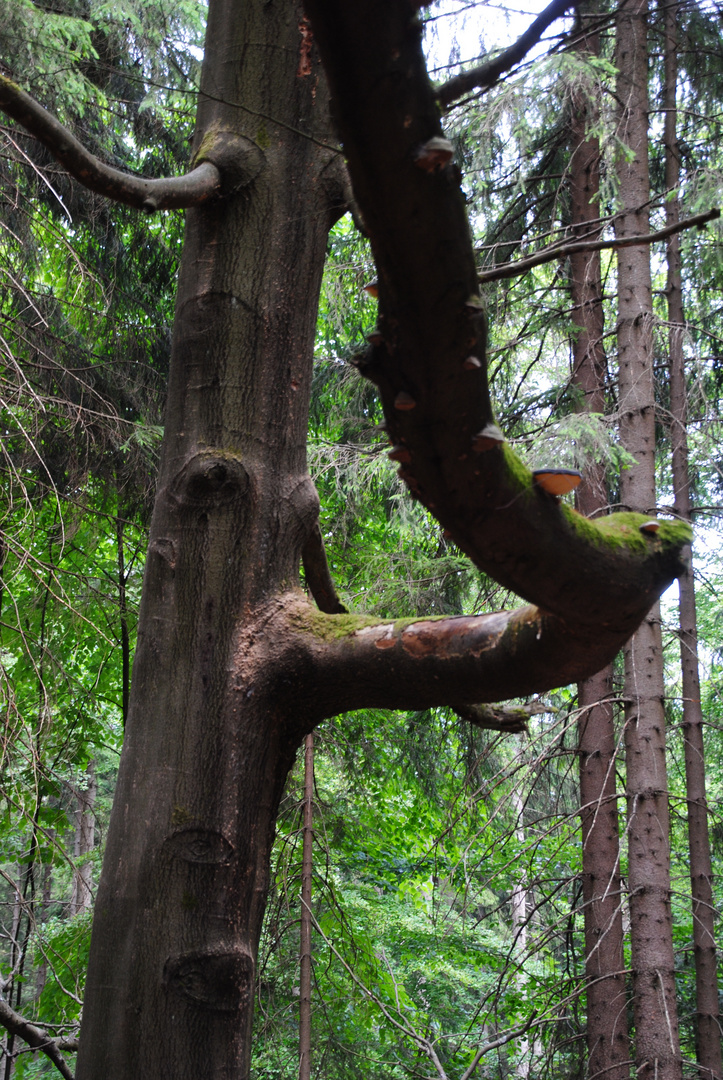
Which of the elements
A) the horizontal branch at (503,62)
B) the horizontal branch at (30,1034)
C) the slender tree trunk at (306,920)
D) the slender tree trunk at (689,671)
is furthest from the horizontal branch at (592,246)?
the slender tree trunk at (689,671)

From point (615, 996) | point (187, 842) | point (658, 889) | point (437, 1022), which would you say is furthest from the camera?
point (437, 1022)

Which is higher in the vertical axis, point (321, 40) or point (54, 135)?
point (54, 135)

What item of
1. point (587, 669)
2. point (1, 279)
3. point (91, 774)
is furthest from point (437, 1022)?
point (587, 669)

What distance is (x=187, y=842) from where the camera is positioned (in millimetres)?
1768

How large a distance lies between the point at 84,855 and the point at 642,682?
463cm

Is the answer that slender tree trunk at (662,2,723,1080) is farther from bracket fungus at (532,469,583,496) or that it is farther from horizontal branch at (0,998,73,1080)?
bracket fungus at (532,469,583,496)

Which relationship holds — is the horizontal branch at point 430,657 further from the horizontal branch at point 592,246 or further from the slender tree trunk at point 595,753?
the slender tree trunk at point 595,753

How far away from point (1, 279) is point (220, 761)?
3.47 meters

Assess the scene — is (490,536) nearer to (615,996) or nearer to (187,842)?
(187,842)

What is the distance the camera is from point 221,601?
6.29 ft

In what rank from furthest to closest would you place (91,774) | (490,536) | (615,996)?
(91,774) < (615,996) < (490,536)

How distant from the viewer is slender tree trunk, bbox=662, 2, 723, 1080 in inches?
245

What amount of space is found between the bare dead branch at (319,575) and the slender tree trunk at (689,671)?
14.6 feet

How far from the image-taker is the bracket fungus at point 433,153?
0.85m
